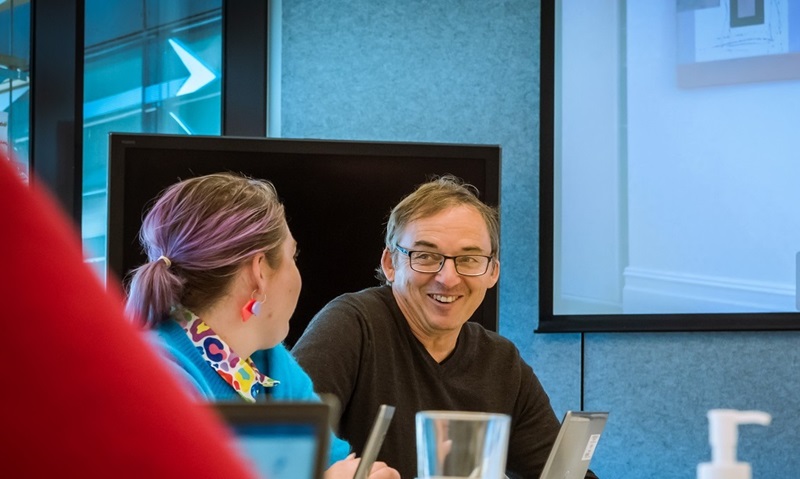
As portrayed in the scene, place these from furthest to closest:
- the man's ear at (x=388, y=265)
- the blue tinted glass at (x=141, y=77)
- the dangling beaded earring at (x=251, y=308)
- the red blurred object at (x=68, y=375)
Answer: the blue tinted glass at (x=141, y=77)
the man's ear at (x=388, y=265)
the dangling beaded earring at (x=251, y=308)
the red blurred object at (x=68, y=375)

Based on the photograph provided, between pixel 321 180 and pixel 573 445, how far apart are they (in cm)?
135

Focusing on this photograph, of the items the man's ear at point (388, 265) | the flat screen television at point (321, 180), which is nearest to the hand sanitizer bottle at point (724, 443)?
the man's ear at point (388, 265)

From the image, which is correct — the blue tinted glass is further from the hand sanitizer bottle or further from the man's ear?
the hand sanitizer bottle

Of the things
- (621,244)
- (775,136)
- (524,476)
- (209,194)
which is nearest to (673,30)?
(775,136)

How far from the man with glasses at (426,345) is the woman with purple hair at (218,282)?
1.19 ft

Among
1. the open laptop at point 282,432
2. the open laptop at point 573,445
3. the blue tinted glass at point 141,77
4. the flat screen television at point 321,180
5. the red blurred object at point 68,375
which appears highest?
the blue tinted glass at point 141,77

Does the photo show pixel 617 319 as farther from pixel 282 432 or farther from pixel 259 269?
pixel 282 432

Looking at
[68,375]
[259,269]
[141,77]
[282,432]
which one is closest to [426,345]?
[259,269]

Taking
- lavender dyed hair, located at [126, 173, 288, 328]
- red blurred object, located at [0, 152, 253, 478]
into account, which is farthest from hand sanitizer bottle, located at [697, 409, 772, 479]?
lavender dyed hair, located at [126, 173, 288, 328]

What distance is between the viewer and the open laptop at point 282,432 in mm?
248

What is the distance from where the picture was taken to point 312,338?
201 cm

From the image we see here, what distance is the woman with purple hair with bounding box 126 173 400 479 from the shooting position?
149cm

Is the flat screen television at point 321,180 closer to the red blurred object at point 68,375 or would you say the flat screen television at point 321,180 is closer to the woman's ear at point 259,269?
the woman's ear at point 259,269

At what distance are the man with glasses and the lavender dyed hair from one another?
448mm
